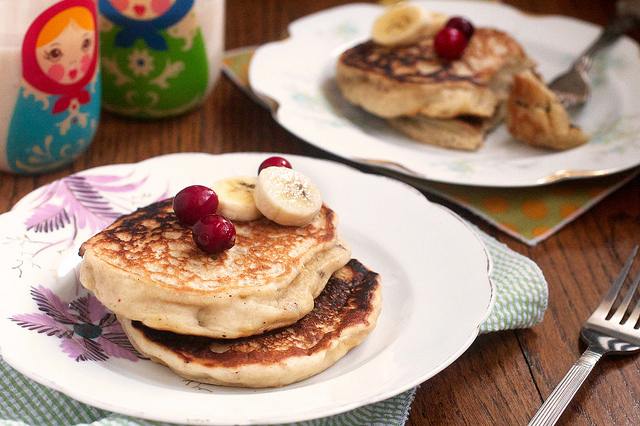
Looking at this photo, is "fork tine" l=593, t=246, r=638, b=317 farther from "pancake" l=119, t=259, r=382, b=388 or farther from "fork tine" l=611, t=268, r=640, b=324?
"pancake" l=119, t=259, r=382, b=388

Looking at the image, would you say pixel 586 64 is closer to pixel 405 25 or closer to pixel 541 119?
pixel 541 119

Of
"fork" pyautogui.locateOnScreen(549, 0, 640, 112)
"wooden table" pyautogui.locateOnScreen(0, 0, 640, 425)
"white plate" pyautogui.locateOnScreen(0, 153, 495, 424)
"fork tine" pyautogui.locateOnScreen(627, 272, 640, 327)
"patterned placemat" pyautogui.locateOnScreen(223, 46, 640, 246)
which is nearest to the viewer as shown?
"white plate" pyautogui.locateOnScreen(0, 153, 495, 424)

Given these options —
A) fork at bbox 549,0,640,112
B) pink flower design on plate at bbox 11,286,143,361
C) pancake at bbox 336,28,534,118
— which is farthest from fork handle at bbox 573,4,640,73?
pink flower design on plate at bbox 11,286,143,361

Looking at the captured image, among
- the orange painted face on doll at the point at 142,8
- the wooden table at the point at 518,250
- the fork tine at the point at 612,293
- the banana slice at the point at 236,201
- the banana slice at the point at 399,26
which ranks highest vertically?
the orange painted face on doll at the point at 142,8

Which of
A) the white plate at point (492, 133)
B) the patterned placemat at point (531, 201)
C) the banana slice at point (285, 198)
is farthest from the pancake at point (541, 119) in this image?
the banana slice at point (285, 198)

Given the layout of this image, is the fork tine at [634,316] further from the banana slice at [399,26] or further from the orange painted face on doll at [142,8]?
the orange painted face on doll at [142,8]

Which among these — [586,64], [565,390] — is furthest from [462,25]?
[565,390]

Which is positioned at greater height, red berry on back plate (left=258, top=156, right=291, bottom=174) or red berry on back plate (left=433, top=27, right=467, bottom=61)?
red berry on back plate (left=433, top=27, right=467, bottom=61)
